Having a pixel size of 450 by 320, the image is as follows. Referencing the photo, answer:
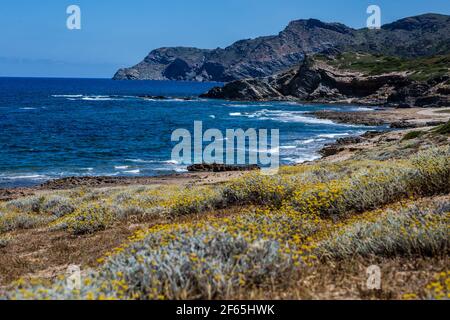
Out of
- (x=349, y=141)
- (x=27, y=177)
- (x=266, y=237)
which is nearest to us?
(x=266, y=237)

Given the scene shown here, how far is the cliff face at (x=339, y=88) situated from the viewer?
8806 centimetres

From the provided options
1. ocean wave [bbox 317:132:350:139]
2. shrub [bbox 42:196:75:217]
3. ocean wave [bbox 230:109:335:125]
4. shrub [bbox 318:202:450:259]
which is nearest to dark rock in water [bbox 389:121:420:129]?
ocean wave [bbox 317:132:350:139]

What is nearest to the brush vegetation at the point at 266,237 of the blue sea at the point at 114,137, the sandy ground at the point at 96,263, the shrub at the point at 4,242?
the sandy ground at the point at 96,263

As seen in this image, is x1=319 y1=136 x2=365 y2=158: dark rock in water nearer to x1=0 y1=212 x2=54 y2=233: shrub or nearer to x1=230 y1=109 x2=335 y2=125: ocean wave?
x1=230 y1=109 x2=335 y2=125: ocean wave

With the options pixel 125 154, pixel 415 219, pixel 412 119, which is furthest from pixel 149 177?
pixel 412 119

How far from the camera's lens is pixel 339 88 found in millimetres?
110500

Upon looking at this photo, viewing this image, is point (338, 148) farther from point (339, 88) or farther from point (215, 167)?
point (339, 88)

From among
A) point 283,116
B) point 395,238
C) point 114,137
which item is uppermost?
point 283,116

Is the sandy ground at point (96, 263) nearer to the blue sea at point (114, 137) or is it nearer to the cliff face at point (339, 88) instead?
the blue sea at point (114, 137)

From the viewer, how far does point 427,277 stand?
17.2 ft

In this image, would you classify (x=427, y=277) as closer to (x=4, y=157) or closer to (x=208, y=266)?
(x=208, y=266)

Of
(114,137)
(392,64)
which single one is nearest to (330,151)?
(114,137)

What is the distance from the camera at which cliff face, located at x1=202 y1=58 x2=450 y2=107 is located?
8806cm

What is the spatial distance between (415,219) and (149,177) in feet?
92.2
